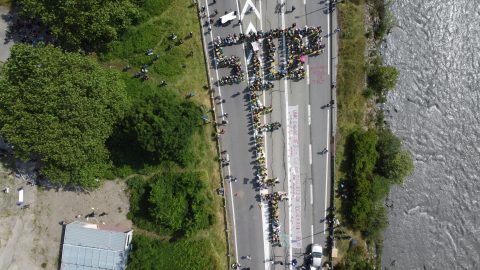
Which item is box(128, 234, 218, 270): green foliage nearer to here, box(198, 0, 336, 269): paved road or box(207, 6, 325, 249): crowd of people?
box(198, 0, 336, 269): paved road

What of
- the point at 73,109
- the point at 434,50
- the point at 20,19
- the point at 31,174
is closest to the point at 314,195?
the point at 434,50

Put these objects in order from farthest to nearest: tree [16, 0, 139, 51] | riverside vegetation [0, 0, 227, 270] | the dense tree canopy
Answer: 1. the dense tree canopy
2. tree [16, 0, 139, 51]
3. riverside vegetation [0, 0, 227, 270]

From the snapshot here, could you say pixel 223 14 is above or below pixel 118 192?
above

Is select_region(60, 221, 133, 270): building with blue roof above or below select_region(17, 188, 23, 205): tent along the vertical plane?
below

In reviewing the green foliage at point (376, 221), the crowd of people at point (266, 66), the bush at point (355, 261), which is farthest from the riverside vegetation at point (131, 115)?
the green foliage at point (376, 221)

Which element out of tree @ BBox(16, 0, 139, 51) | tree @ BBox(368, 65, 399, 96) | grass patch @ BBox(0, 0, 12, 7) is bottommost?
tree @ BBox(368, 65, 399, 96)

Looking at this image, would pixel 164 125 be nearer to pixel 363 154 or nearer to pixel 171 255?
pixel 171 255

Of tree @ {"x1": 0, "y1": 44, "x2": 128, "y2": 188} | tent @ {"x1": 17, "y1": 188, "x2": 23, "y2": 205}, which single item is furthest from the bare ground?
tree @ {"x1": 0, "y1": 44, "x2": 128, "y2": 188}

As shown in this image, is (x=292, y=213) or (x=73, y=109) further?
(x=292, y=213)

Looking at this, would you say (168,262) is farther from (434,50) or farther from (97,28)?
(434,50)
